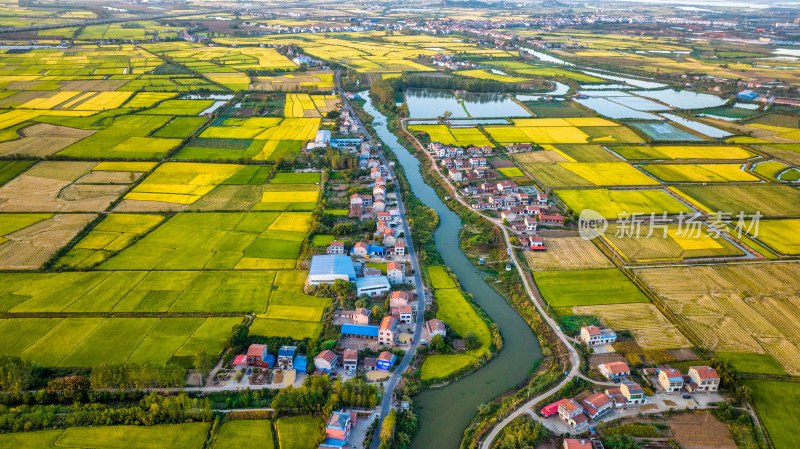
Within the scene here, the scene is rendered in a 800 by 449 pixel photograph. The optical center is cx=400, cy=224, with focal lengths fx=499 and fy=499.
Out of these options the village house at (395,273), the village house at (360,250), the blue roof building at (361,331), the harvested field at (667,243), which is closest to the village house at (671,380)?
the harvested field at (667,243)

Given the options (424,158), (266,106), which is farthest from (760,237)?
(266,106)

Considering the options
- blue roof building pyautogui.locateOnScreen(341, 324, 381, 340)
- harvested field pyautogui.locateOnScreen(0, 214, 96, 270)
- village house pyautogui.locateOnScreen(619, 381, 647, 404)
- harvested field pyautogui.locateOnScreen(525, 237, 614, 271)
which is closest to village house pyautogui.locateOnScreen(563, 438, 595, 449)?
village house pyautogui.locateOnScreen(619, 381, 647, 404)

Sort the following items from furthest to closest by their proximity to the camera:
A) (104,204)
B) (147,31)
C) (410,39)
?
(410,39), (147,31), (104,204)

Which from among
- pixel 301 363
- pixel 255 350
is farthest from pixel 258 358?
pixel 301 363

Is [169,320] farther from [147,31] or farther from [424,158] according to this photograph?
[147,31]

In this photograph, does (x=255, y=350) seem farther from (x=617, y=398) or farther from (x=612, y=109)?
(x=612, y=109)

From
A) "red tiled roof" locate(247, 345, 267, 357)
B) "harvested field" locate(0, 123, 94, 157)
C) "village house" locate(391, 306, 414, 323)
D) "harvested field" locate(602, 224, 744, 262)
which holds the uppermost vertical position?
"harvested field" locate(0, 123, 94, 157)

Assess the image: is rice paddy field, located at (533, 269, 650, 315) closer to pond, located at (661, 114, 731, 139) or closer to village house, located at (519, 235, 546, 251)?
village house, located at (519, 235, 546, 251)
